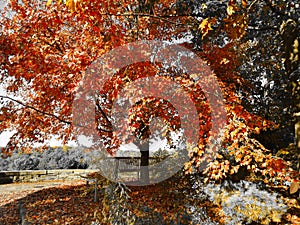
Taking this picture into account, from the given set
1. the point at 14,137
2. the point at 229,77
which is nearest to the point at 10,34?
the point at 14,137

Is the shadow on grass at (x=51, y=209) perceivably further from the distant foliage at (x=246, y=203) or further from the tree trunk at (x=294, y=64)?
the tree trunk at (x=294, y=64)

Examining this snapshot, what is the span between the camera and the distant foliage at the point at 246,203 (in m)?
5.02

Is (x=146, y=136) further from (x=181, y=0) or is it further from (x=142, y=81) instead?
(x=181, y=0)

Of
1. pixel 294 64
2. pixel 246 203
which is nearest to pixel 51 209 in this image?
pixel 246 203

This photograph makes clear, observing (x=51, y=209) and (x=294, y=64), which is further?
(x=51, y=209)

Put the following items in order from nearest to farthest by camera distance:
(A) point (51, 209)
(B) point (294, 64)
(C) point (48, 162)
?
1. (B) point (294, 64)
2. (A) point (51, 209)
3. (C) point (48, 162)

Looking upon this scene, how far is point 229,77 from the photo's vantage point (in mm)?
6082

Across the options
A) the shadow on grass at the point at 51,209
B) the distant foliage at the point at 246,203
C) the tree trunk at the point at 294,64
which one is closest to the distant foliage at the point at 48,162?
the shadow on grass at the point at 51,209

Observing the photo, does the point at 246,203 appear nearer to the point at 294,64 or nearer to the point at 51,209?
the point at 294,64

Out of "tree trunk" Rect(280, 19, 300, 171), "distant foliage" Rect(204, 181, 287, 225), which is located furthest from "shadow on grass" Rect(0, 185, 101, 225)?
"tree trunk" Rect(280, 19, 300, 171)

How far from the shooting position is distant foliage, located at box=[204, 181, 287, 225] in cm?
502

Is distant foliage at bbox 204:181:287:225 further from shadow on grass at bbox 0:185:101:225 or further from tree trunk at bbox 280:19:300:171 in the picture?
shadow on grass at bbox 0:185:101:225

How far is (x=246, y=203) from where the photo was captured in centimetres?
549

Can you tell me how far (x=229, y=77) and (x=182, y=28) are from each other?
2247mm
